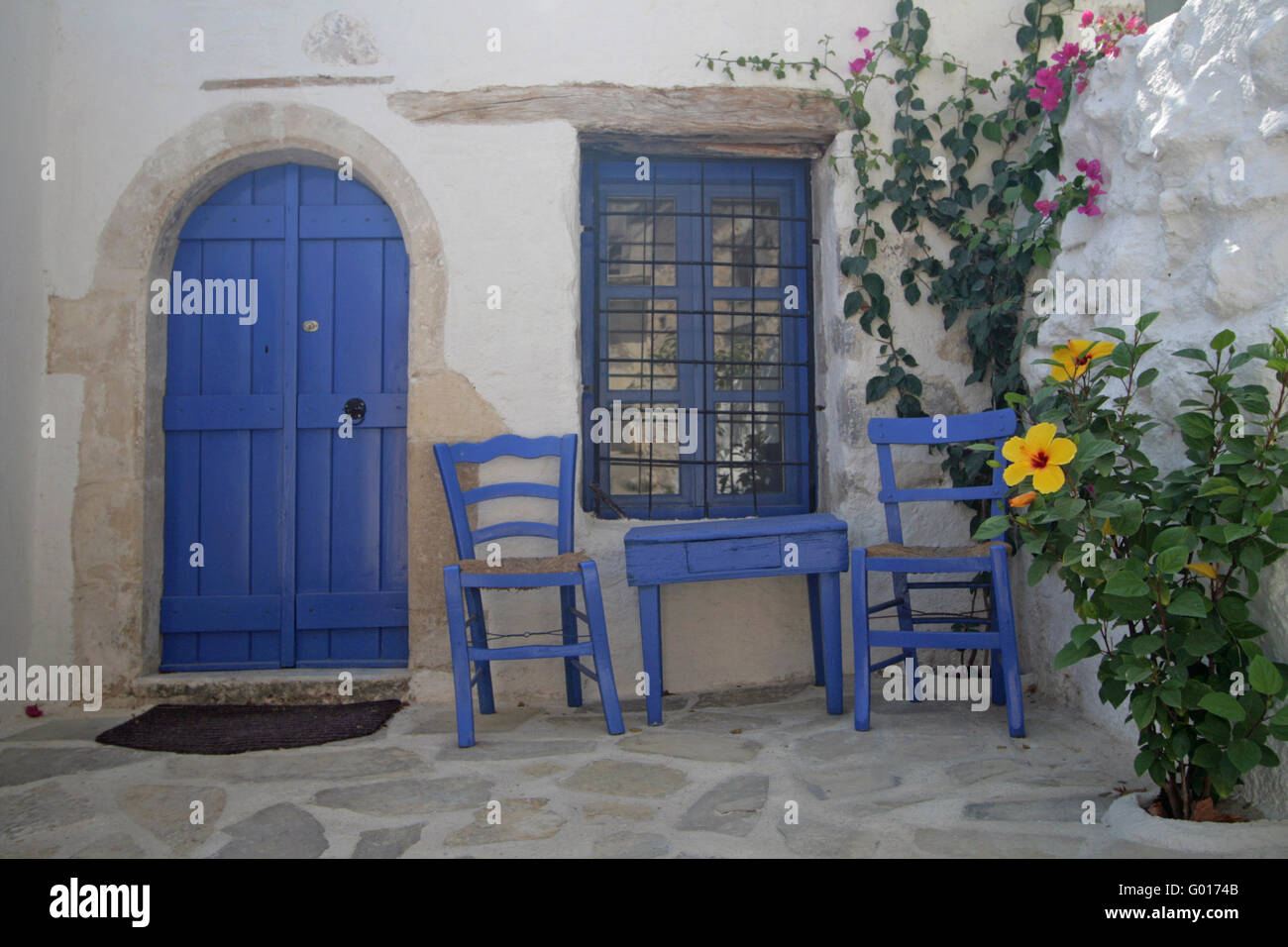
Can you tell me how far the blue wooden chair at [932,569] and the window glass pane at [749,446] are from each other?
2.29 ft

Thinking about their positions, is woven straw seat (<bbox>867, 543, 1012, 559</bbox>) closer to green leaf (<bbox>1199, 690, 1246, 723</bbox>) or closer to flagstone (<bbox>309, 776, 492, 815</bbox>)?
green leaf (<bbox>1199, 690, 1246, 723</bbox>)

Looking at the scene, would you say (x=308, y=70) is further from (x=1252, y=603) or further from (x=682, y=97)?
(x=1252, y=603)

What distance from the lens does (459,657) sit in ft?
9.45

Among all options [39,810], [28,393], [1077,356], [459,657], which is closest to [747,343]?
[459,657]

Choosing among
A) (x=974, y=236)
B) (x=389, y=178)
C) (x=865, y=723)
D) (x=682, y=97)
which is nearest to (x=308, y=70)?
(x=389, y=178)

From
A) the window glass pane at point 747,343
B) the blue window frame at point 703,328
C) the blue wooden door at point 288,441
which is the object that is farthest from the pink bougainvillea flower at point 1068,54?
the blue wooden door at point 288,441

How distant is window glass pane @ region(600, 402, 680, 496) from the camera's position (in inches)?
150

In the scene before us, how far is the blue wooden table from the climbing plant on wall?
2.26 ft

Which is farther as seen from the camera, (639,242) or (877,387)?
(639,242)

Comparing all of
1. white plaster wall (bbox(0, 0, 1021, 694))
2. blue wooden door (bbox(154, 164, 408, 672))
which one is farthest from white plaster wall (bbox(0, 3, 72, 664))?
blue wooden door (bbox(154, 164, 408, 672))

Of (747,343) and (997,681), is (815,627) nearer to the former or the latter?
(997,681)

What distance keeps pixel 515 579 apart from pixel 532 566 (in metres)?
0.10

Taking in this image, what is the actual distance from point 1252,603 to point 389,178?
2.98m
